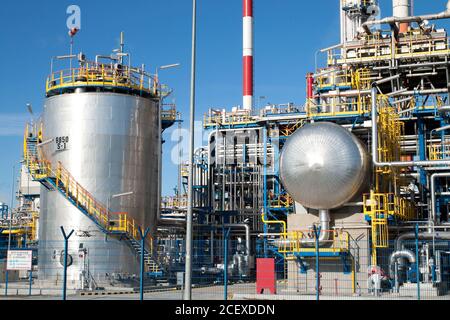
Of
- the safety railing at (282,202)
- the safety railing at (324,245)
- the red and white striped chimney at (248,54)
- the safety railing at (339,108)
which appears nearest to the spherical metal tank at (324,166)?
the safety railing at (324,245)

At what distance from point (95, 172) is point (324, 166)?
445 inches

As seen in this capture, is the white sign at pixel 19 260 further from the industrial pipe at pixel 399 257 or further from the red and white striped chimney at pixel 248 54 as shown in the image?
the red and white striped chimney at pixel 248 54

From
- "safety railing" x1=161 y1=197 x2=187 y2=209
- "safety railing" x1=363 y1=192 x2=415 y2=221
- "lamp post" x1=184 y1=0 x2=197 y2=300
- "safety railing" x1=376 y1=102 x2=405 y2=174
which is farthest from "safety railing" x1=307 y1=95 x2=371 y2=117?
"safety railing" x1=161 y1=197 x2=187 y2=209

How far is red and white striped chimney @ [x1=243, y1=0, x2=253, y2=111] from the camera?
A: 163 ft

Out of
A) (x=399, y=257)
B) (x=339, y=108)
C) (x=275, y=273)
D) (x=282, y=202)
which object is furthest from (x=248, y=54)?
(x=275, y=273)

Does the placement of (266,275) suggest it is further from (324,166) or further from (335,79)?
(335,79)

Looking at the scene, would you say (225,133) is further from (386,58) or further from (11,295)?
(11,295)

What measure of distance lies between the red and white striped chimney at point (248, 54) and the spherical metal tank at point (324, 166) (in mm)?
22335

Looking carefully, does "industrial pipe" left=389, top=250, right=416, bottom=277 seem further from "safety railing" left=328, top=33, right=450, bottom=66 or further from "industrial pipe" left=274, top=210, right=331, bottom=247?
"safety railing" left=328, top=33, right=450, bottom=66

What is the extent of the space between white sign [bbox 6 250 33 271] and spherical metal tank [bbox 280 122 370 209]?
10.7 metres

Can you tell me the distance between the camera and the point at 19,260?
883 inches

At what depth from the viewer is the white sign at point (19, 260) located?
2231 cm
